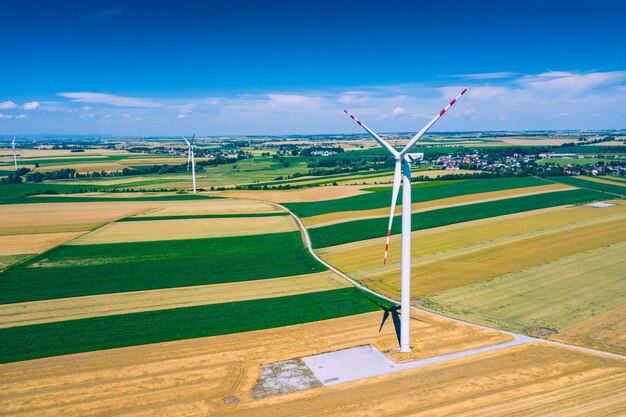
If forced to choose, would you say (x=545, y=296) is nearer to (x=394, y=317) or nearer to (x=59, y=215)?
(x=394, y=317)

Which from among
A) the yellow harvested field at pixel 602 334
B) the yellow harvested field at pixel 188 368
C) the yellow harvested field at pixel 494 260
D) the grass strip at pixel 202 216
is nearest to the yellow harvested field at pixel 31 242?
the grass strip at pixel 202 216

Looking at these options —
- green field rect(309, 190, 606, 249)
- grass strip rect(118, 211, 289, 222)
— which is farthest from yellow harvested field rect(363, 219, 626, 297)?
grass strip rect(118, 211, 289, 222)

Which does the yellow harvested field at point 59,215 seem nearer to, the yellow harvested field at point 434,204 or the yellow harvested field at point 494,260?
the yellow harvested field at point 434,204

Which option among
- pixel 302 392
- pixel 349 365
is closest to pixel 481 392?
pixel 349 365

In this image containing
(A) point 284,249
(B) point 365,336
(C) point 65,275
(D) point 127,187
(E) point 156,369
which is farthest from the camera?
(D) point 127,187

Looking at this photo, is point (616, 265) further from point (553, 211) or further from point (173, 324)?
point (173, 324)

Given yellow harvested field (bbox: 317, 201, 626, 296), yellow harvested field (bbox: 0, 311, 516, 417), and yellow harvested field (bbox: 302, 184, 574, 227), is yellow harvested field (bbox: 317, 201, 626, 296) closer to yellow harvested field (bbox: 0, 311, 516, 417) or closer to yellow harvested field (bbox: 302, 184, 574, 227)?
yellow harvested field (bbox: 0, 311, 516, 417)

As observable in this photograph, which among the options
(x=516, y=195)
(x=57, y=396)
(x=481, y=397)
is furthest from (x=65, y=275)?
(x=516, y=195)
